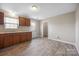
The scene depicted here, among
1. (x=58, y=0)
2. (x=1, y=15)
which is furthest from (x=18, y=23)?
(x=58, y=0)

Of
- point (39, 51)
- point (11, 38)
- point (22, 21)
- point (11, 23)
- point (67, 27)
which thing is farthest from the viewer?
point (22, 21)

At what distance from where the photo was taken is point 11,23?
179 inches

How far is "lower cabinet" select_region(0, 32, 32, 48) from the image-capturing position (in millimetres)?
3338

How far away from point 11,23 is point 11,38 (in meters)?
1.07

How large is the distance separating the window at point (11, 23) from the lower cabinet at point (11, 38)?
0.63 meters

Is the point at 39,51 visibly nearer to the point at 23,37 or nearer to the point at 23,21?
the point at 23,37

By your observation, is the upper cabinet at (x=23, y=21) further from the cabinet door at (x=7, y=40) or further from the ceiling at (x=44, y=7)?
the cabinet door at (x=7, y=40)

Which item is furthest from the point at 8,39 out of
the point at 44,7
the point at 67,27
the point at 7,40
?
the point at 67,27

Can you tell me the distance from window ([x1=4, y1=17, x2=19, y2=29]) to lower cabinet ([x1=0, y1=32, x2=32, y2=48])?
0.63 meters

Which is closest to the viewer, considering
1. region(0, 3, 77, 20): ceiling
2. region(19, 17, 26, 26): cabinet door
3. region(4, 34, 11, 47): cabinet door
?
region(0, 3, 77, 20): ceiling

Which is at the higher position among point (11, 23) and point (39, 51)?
point (11, 23)

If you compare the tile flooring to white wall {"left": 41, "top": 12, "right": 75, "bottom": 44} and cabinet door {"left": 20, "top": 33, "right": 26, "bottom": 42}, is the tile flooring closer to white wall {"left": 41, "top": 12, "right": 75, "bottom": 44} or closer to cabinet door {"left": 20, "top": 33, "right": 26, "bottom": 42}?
white wall {"left": 41, "top": 12, "right": 75, "bottom": 44}

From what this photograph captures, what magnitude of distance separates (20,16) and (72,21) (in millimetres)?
2883

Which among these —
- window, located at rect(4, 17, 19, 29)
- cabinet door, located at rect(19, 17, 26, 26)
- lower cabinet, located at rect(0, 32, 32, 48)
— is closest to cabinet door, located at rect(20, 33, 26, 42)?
lower cabinet, located at rect(0, 32, 32, 48)
